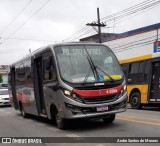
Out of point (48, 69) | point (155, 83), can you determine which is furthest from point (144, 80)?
point (48, 69)

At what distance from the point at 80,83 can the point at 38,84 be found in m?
3.38

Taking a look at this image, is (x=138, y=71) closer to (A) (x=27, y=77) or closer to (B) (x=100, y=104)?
(A) (x=27, y=77)

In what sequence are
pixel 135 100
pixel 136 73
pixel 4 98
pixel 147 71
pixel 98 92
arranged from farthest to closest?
pixel 4 98 → pixel 136 73 → pixel 135 100 → pixel 147 71 → pixel 98 92

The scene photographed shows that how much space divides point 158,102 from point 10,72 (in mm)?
8374

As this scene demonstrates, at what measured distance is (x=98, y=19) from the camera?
3425cm

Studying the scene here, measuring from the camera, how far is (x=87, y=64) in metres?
10.9

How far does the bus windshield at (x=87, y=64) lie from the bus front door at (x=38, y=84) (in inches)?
81.9

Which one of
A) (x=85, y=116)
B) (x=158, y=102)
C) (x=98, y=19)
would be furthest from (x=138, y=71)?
(x=98, y=19)

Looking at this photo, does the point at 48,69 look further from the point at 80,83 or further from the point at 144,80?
the point at 144,80

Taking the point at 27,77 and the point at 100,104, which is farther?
the point at 27,77

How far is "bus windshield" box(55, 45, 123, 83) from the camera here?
10.5 m

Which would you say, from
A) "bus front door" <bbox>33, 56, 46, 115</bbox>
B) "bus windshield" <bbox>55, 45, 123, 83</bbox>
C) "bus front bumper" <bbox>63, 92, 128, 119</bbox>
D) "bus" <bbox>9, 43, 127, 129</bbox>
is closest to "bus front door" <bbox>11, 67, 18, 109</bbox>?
"bus front door" <bbox>33, 56, 46, 115</bbox>

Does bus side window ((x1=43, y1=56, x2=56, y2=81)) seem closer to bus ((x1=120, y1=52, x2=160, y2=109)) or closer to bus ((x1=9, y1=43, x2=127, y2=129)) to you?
bus ((x1=9, y1=43, x2=127, y2=129))

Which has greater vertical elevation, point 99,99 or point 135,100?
point 99,99
